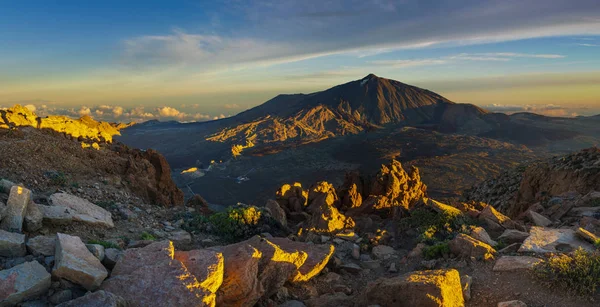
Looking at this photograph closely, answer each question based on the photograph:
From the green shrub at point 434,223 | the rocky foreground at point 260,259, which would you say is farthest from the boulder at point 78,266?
the green shrub at point 434,223

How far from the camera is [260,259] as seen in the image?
6551 millimetres

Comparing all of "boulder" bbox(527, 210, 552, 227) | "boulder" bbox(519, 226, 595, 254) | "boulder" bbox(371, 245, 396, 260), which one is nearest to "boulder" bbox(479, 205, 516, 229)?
"boulder" bbox(527, 210, 552, 227)

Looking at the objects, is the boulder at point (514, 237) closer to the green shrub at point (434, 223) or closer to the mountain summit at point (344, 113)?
the green shrub at point (434, 223)

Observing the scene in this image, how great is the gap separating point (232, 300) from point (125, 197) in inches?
330

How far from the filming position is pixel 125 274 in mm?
4949

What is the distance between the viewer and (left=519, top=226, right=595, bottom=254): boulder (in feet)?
24.1

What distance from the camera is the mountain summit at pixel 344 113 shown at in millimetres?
130875

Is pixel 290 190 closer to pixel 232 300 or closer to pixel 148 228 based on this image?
pixel 148 228

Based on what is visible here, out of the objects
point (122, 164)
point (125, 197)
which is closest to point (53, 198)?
point (125, 197)

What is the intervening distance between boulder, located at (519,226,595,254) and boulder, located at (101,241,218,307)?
21.2 feet

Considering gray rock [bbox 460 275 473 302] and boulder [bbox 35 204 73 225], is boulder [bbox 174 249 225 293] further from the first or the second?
gray rock [bbox 460 275 473 302]

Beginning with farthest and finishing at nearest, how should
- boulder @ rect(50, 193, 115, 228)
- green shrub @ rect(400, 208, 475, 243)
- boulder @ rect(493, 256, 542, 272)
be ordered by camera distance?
green shrub @ rect(400, 208, 475, 243), boulder @ rect(50, 193, 115, 228), boulder @ rect(493, 256, 542, 272)

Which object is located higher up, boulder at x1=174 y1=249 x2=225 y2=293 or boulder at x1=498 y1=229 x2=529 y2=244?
boulder at x1=174 y1=249 x2=225 y2=293

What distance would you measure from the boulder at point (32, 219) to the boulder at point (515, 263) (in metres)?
8.35
